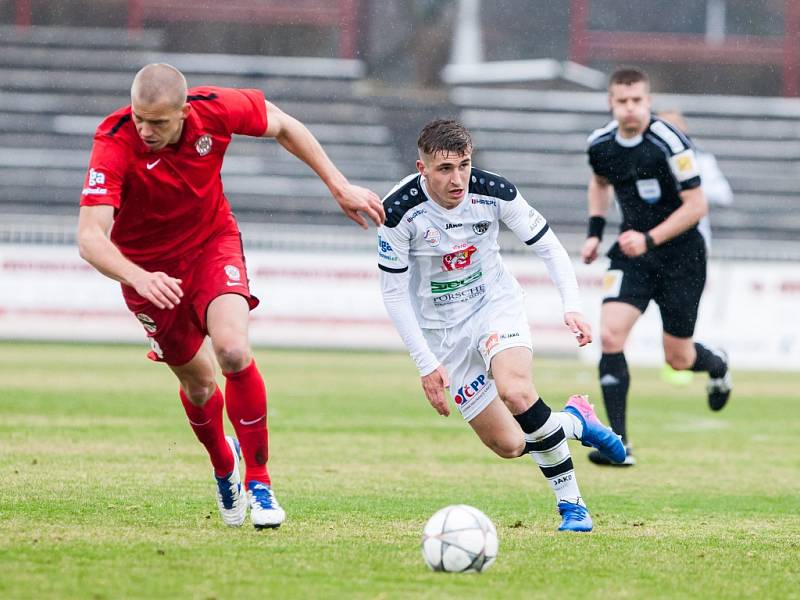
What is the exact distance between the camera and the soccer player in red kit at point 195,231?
5621mm

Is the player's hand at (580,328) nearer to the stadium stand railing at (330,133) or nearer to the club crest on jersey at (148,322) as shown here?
the club crest on jersey at (148,322)

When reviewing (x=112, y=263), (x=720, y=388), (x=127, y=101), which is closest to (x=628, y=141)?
(x=720, y=388)

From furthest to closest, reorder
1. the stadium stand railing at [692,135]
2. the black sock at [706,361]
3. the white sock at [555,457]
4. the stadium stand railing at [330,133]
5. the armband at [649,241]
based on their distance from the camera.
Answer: the stadium stand railing at [692,135] → the stadium stand railing at [330,133] → the black sock at [706,361] → the armband at [649,241] → the white sock at [555,457]

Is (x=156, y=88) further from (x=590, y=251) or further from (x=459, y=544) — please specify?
(x=590, y=251)

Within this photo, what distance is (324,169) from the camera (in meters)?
6.19

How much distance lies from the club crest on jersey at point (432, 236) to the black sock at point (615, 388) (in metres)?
2.98

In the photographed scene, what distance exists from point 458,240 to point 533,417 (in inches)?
37.5

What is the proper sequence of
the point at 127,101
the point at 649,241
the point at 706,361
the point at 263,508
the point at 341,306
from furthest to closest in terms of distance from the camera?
the point at 127,101 < the point at 341,306 < the point at 706,361 < the point at 649,241 < the point at 263,508

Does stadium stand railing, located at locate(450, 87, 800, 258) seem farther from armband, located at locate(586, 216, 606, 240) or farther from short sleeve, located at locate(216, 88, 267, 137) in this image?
short sleeve, located at locate(216, 88, 267, 137)

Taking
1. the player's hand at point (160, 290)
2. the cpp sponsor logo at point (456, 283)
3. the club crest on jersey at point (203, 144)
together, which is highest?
the club crest on jersey at point (203, 144)

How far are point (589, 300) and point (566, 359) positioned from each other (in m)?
1.58

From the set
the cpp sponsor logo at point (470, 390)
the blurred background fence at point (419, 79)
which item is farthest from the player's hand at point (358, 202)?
the blurred background fence at point (419, 79)

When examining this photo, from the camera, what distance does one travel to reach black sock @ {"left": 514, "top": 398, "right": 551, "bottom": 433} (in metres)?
6.23

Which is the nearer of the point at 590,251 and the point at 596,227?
the point at 590,251
